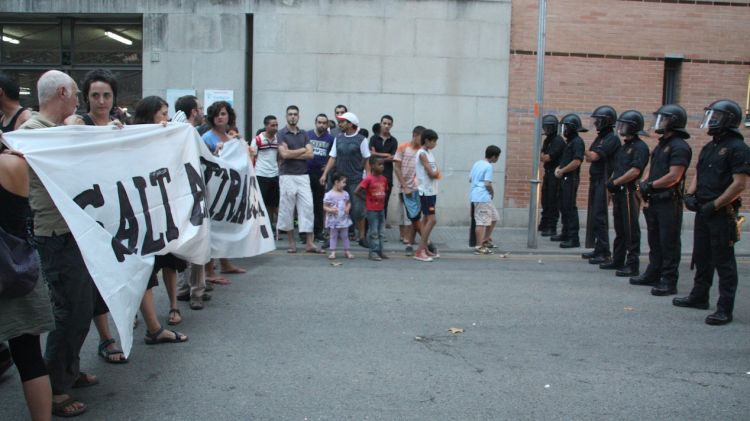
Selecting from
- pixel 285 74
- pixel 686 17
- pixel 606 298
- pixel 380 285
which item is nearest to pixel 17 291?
pixel 380 285

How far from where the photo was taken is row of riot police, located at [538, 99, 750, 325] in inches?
264

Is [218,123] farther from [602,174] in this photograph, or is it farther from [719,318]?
[602,174]

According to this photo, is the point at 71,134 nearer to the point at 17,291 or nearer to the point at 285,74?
the point at 17,291

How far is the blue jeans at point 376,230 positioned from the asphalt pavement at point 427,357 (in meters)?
1.30

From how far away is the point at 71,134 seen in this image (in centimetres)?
439

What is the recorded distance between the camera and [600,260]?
386 inches

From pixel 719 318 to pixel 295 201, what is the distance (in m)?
5.79

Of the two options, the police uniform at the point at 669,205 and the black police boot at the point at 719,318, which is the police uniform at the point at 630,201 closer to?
the police uniform at the point at 669,205

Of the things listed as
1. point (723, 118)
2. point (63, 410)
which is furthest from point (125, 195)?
point (723, 118)

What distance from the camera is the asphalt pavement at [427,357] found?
14.5ft

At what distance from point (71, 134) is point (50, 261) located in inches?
32.2

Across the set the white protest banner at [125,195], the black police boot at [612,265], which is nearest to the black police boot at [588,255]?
the black police boot at [612,265]

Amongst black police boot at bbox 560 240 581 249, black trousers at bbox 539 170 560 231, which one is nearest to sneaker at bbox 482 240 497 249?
black police boot at bbox 560 240 581 249

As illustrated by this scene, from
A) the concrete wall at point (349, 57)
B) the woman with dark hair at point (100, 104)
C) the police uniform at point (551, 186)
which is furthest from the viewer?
the concrete wall at point (349, 57)
